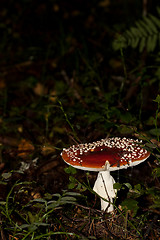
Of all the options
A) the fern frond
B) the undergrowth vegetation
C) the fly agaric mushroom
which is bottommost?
the undergrowth vegetation

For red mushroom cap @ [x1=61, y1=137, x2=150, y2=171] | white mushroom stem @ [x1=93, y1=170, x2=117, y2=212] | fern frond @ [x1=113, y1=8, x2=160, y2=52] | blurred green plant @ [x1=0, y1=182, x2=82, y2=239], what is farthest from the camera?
fern frond @ [x1=113, y1=8, x2=160, y2=52]

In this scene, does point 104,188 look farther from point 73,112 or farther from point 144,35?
point 144,35

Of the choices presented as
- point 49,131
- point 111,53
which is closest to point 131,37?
point 49,131

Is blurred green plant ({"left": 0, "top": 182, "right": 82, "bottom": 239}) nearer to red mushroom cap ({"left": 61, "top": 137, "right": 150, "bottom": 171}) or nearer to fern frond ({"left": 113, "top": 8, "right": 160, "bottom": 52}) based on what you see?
red mushroom cap ({"left": 61, "top": 137, "right": 150, "bottom": 171})

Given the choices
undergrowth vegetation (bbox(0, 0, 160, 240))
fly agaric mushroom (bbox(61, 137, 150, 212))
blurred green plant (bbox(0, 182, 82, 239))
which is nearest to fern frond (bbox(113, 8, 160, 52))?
undergrowth vegetation (bbox(0, 0, 160, 240))

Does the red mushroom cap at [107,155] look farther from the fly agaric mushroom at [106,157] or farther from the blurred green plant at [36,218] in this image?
the blurred green plant at [36,218]
